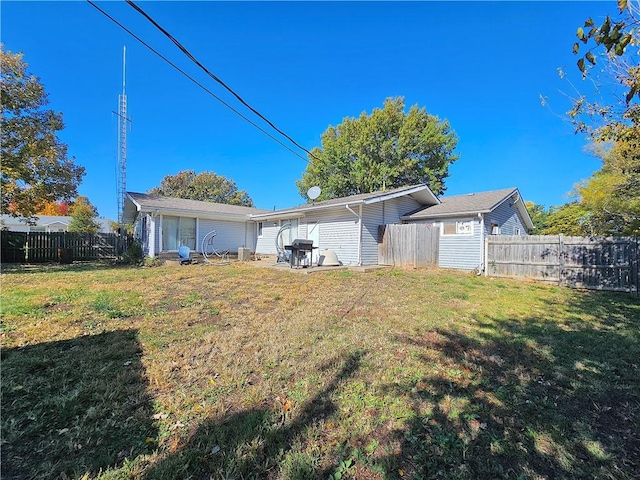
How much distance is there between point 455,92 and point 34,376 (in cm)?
1802

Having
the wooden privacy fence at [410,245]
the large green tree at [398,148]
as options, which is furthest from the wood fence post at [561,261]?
the large green tree at [398,148]

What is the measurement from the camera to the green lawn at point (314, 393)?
186 cm

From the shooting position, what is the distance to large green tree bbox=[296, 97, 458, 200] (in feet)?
80.3

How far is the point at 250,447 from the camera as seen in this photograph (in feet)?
Answer: 6.43

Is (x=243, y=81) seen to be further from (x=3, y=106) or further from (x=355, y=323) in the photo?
(x=3, y=106)

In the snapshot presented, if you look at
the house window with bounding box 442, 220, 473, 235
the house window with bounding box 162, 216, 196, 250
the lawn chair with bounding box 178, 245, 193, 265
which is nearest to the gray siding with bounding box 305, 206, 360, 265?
the house window with bounding box 442, 220, 473, 235

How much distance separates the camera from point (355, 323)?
4.72 metres

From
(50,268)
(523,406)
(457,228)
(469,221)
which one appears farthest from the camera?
(457,228)

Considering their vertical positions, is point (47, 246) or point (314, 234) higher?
point (314, 234)

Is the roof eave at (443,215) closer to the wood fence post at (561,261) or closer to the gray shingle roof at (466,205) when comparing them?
the gray shingle roof at (466,205)

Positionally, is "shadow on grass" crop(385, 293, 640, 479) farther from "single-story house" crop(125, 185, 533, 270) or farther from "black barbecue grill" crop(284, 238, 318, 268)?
"single-story house" crop(125, 185, 533, 270)

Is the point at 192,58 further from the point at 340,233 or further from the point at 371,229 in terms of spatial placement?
the point at 371,229

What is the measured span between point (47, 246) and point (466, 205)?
812 inches

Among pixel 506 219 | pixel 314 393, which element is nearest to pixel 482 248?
pixel 506 219
